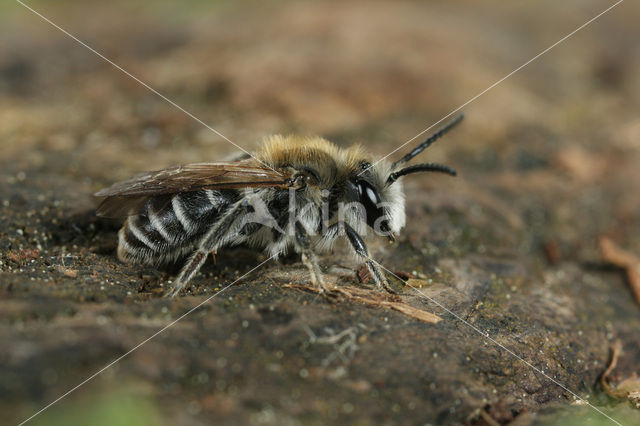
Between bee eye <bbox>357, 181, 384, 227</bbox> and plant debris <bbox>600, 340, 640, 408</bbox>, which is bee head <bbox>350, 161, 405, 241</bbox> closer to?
bee eye <bbox>357, 181, 384, 227</bbox>

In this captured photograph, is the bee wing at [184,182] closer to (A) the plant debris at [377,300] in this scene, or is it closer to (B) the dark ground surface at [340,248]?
(B) the dark ground surface at [340,248]

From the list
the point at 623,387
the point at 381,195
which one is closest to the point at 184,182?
the point at 381,195

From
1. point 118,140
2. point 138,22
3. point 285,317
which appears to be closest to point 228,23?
point 138,22

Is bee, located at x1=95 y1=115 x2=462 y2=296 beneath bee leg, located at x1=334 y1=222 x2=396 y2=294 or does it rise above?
above

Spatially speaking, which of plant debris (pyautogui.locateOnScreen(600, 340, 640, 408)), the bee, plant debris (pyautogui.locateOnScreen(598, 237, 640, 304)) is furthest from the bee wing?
plant debris (pyautogui.locateOnScreen(598, 237, 640, 304))

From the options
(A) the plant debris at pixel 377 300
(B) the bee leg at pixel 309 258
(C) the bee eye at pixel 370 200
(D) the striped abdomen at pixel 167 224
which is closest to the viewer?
(A) the plant debris at pixel 377 300

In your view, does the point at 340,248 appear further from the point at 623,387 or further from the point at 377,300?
the point at 623,387

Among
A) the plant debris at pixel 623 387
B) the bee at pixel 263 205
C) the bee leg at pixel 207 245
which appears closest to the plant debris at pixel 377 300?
the bee at pixel 263 205
